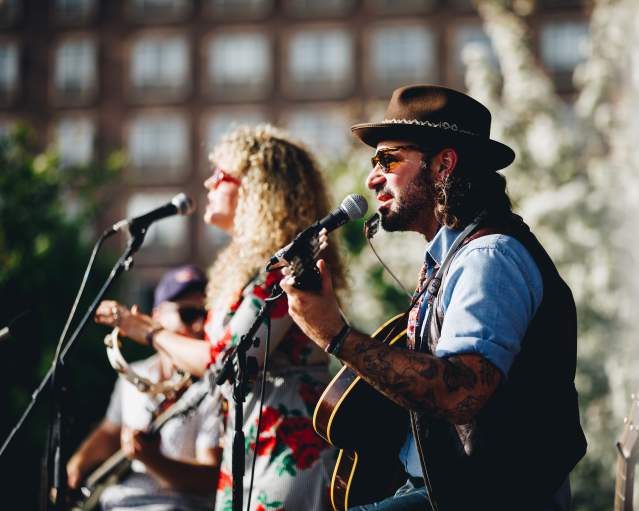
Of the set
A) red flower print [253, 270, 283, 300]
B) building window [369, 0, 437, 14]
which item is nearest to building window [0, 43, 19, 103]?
building window [369, 0, 437, 14]

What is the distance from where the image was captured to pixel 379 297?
14.5 m

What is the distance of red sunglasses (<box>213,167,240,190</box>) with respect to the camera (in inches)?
140

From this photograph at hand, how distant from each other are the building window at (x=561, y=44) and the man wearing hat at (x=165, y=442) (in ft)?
100

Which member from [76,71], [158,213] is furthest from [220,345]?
[76,71]

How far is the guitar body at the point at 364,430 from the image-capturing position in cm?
248

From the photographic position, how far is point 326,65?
3378 centimetres

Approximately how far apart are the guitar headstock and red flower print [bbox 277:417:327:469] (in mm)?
1024

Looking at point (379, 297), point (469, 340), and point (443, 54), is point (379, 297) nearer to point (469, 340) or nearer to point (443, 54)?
point (469, 340)

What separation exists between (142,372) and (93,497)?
675 mm

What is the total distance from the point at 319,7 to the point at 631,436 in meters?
32.9

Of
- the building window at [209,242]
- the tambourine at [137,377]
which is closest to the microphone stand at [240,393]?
the tambourine at [137,377]

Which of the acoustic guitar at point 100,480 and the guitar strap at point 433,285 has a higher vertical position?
the guitar strap at point 433,285

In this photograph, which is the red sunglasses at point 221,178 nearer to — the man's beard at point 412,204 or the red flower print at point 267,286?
the red flower print at point 267,286

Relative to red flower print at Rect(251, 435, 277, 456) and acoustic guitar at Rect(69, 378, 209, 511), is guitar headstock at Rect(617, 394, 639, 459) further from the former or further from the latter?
acoustic guitar at Rect(69, 378, 209, 511)
